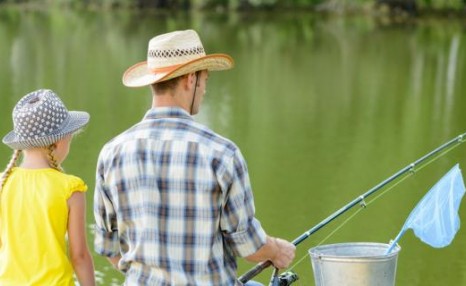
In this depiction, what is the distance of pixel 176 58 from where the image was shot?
2256 mm

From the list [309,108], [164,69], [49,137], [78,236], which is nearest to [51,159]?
[49,137]

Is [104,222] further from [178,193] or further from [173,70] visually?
[173,70]

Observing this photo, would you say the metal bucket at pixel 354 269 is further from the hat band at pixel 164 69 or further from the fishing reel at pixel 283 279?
the hat band at pixel 164 69

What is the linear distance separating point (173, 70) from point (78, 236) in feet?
1.41

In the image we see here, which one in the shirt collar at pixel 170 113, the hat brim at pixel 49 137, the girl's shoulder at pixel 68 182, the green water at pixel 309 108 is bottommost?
the green water at pixel 309 108

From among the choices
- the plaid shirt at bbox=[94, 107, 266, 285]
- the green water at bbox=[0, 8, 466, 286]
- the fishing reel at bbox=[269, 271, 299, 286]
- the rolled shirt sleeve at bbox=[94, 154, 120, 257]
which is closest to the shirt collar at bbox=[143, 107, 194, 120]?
the plaid shirt at bbox=[94, 107, 266, 285]

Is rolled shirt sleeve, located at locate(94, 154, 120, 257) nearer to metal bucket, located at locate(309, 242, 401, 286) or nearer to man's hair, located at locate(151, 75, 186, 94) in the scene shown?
→ man's hair, located at locate(151, 75, 186, 94)

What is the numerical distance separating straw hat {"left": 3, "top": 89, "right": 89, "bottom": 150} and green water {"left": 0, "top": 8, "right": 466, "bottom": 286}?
7.92ft

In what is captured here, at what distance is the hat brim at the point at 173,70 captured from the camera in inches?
86.0

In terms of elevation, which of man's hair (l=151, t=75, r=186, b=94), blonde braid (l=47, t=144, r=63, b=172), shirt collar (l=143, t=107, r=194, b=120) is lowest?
blonde braid (l=47, t=144, r=63, b=172)

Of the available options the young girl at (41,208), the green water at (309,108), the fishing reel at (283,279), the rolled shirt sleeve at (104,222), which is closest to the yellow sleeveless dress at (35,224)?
the young girl at (41,208)

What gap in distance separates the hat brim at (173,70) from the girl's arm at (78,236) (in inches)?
10.6

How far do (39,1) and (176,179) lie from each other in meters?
38.7

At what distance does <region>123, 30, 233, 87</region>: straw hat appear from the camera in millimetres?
2207
